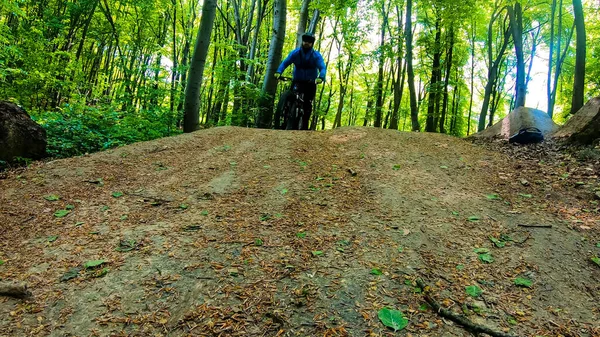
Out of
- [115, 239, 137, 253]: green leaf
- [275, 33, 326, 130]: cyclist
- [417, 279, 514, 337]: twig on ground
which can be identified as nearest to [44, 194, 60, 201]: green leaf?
[115, 239, 137, 253]: green leaf

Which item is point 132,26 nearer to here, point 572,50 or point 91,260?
point 91,260

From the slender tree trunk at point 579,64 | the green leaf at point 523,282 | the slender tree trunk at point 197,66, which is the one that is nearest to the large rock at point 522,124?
the slender tree trunk at point 579,64

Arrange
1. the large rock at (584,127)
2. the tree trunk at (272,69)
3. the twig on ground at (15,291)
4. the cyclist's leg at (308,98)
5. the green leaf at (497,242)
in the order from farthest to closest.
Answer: the tree trunk at (272,69), the cyclist's leg at (308,98), the large rock at (584,127), the green leaf at (497,242), the twig on ground at (15,291)

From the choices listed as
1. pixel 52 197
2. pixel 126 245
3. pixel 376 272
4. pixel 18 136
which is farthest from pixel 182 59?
pixel 376 272

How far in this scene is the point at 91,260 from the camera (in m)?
2.43

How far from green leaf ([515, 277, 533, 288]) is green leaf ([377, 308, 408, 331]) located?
1.01 metres

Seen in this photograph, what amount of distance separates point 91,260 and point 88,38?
53.5 feet

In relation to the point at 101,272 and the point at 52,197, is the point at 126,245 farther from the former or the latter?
the point at 52,197

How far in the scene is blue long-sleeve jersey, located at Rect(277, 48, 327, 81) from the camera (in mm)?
7105

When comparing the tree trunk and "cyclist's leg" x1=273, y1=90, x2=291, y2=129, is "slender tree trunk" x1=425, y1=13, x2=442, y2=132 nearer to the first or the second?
the tree trunk

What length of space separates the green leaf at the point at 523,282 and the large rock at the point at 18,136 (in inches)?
243

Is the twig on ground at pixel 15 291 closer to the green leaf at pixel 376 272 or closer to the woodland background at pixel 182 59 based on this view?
the green leaf at pixel 376 272

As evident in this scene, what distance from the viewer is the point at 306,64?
7.18m

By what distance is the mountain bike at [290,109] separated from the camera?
7.38 metres
